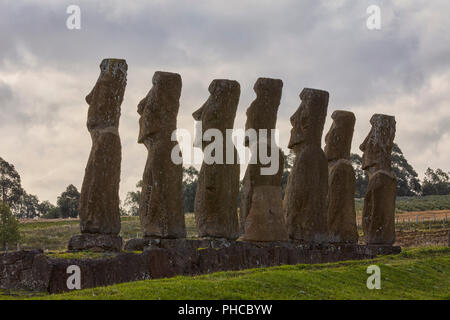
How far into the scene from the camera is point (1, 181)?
46344mm

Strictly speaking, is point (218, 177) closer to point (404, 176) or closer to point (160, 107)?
point (160, 107)

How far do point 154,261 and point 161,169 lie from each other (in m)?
2.99

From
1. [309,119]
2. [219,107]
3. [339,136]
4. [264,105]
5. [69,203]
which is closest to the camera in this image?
[219,107]

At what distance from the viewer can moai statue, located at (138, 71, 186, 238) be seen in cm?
1404

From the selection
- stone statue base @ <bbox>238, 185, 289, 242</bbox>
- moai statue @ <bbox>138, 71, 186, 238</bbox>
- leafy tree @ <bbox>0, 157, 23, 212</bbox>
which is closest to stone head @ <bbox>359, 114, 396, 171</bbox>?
stone statue base @ <bbox>238, 185, 289, 242</bbox>

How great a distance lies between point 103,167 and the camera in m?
13.0

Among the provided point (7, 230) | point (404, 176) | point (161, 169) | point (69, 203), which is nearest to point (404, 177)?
point (404, 176)

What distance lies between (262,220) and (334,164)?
173 inches

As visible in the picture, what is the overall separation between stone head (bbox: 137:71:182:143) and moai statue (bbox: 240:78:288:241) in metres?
2.98

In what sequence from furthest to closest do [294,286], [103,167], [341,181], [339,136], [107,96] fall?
1. [339,136]
2. [341,181]
3. [107,96]
4. [103,167]
5. [294,286]

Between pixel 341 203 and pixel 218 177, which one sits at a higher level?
pixel 218 177

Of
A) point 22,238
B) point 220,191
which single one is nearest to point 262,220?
point 220,191

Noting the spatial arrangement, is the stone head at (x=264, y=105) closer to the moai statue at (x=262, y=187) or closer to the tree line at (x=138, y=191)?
the moai statue at (x=262, y=187)
